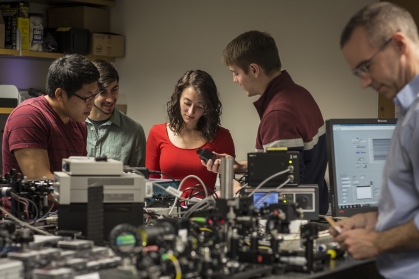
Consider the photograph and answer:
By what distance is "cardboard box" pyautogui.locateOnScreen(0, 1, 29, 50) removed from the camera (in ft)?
15.4

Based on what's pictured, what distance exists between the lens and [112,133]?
3.87 meters

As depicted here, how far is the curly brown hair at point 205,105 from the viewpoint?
3.74m

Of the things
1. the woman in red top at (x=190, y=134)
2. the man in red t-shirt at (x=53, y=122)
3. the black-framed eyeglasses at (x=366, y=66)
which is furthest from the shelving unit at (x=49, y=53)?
the black-framed eyeglasses at (x=366, y=66)

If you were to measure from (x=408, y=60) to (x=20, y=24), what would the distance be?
372 centimetres

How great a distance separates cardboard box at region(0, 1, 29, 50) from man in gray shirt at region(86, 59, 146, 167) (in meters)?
1.18

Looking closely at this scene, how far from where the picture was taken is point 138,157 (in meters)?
3.89

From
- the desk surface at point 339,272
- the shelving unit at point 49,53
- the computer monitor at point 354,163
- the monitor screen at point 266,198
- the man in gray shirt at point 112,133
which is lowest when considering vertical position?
the desk surface at point 339,272

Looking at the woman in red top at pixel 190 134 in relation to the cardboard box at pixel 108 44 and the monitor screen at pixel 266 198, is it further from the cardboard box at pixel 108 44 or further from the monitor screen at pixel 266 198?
the cardboard box at pixel 108 44

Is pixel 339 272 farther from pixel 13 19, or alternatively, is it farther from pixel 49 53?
pixel 49 53

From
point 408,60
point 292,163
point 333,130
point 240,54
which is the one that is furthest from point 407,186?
point 240,54

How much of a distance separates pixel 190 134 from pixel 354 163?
4.82ft

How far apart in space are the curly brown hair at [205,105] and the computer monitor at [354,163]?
4.30ft

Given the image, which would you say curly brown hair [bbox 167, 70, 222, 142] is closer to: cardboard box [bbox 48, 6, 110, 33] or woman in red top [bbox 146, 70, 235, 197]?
woman in red top [bbox 146, 70, 235, 197]

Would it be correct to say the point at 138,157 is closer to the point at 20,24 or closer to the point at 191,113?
the point at 191,113
